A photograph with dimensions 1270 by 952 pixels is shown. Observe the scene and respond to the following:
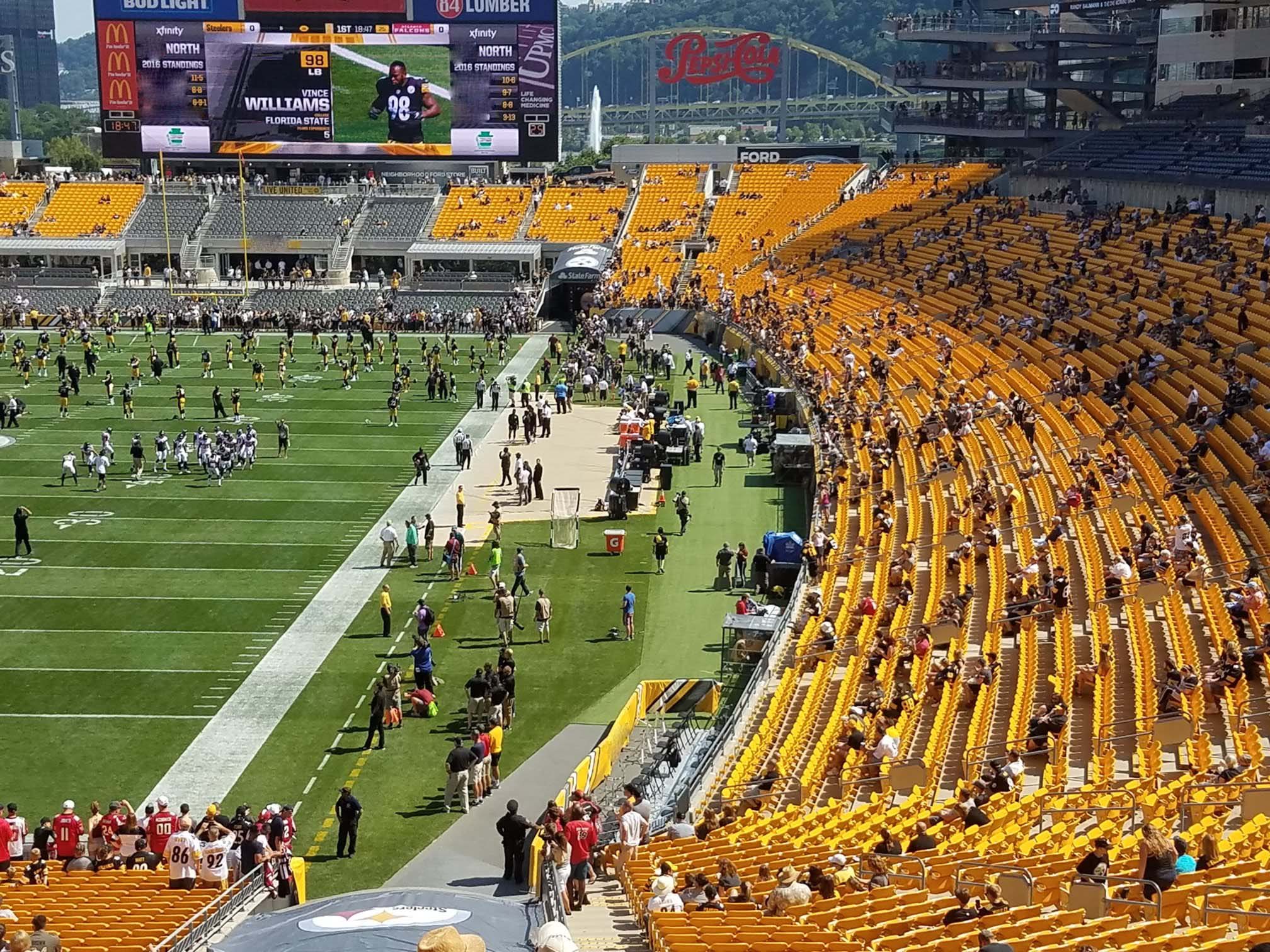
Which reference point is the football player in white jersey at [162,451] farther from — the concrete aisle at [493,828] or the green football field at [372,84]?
the green football field at [372,84]

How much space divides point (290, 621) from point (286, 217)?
133 feet

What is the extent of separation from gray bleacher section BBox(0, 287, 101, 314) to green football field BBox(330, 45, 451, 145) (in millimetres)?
10141

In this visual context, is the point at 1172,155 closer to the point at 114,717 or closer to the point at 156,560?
the point at 156,560

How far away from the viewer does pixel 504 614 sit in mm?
22141

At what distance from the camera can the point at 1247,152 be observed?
3772 centimetres

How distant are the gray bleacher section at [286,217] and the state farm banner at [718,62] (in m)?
22.5

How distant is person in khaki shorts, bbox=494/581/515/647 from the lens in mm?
22062

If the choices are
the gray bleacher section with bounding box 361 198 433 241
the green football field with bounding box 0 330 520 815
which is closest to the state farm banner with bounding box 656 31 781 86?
the gray bleacher section with bounding box 361 198 433 241

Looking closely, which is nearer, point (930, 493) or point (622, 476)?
point (930, 493)

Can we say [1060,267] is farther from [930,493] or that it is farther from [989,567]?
[989,567]

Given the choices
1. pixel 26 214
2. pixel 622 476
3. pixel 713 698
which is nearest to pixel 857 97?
pixel 26 214

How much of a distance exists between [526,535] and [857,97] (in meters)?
147

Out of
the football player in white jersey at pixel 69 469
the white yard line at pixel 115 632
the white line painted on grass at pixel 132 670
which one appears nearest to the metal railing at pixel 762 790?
the white line painted on grass at pixel 132 670

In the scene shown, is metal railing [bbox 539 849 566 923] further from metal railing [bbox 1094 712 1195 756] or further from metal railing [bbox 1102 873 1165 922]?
metal railing [bbox 1094 712 1195 756]
